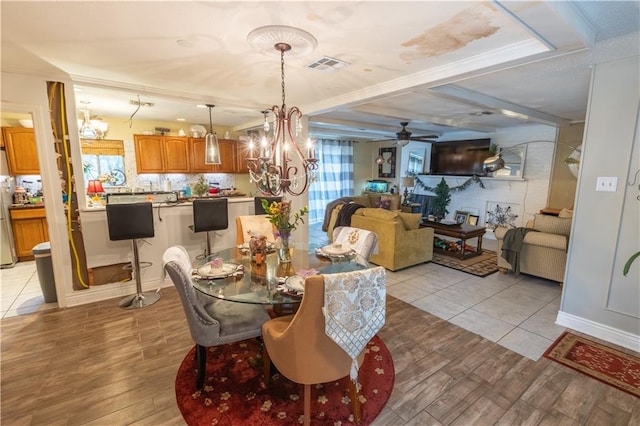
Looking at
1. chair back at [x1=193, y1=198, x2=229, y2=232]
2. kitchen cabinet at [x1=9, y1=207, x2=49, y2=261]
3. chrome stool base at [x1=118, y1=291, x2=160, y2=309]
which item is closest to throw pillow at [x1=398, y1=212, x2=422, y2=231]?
chair back at [x1=193, y1=198, x2=229, y2=232]

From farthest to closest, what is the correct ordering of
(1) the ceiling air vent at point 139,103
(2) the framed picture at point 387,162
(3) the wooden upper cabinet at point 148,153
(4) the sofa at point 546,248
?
(2) the framed picture at point 387,162, (3) the wooden upper cabinet at point 148,153, (1) the ceiling air vent at point 139,103, (4) the sofa at point 546,248

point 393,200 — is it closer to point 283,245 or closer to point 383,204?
point 383,204

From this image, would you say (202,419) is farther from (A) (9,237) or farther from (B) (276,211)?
(A) (9,237)

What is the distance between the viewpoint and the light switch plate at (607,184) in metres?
2.47

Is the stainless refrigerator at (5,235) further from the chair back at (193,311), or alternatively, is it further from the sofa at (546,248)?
the sofa at (546,248)

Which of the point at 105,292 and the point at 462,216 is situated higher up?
the point at 462,216

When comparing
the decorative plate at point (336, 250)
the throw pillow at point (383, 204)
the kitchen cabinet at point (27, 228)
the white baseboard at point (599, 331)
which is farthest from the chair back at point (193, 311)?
the throw pillow at point (383, 204)

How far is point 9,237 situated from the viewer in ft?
14.7

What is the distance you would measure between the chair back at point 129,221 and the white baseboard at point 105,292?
81 cm

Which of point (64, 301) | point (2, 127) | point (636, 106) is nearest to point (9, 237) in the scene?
point (2, 127)

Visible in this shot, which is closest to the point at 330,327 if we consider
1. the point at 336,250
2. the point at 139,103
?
the point at 336,250

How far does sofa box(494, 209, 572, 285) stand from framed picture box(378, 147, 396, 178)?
5049 mm

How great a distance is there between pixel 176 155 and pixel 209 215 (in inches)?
112

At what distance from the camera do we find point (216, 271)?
217 cm
